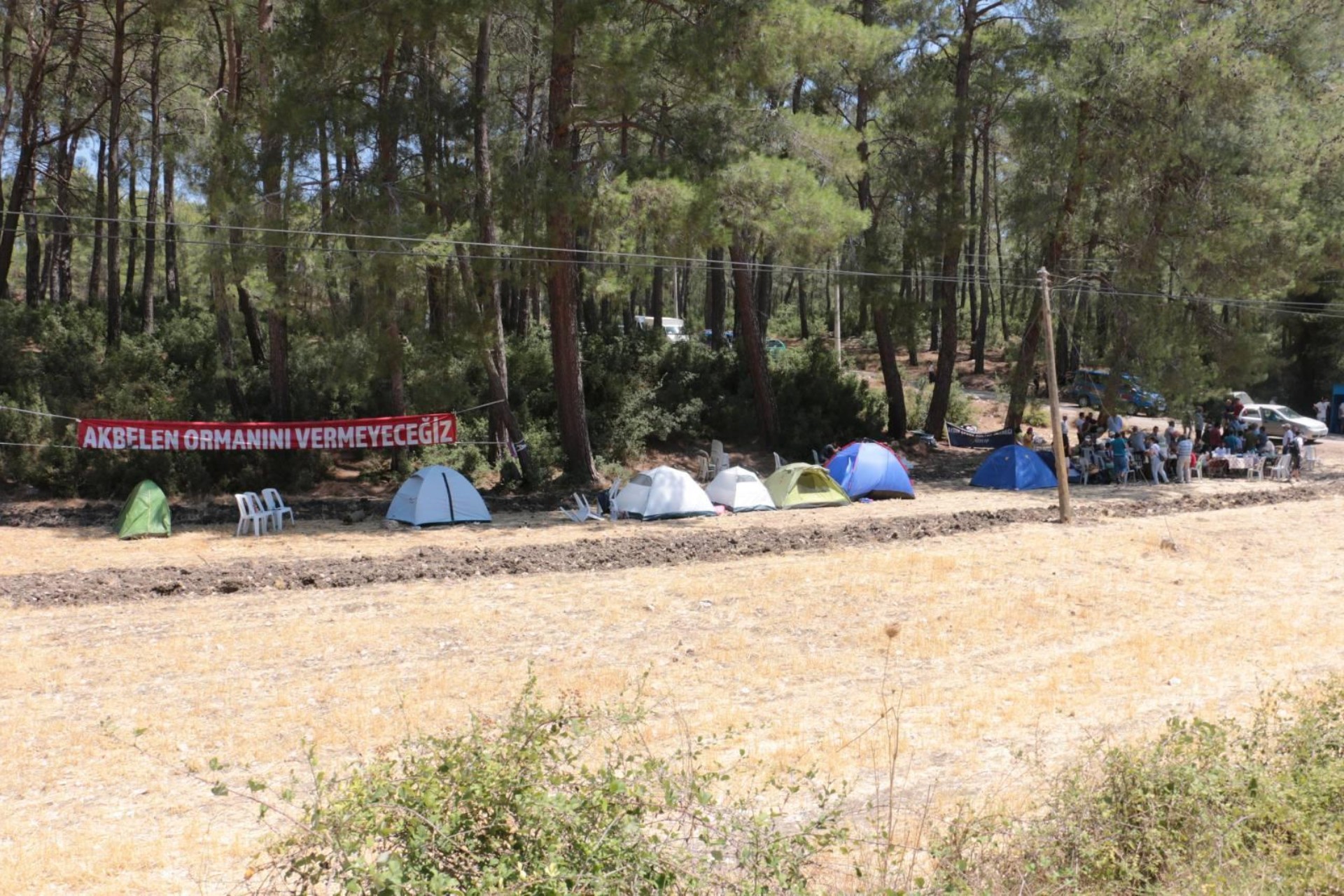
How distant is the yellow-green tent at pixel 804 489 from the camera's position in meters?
19.5

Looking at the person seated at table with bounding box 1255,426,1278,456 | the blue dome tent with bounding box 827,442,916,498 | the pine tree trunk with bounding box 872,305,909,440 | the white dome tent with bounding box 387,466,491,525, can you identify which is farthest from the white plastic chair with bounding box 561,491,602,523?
the person seated at table with bounding box 1255,426,1278,456

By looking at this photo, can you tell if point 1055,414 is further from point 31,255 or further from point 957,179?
point 31,255

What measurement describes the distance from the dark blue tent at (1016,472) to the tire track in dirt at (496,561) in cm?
292

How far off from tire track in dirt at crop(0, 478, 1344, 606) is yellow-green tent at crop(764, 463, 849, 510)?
1.09 metres

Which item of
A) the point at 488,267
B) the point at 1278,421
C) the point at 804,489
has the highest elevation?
the point at 488,267

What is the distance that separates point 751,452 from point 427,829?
72.2 feet

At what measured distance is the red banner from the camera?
17.6m

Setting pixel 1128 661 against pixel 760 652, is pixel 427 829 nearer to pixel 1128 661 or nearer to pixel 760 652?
pixel 760 652

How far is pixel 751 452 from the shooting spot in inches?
1029

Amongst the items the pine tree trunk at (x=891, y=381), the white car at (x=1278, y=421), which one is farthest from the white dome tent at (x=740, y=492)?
the white car at (x=1278, y=421)

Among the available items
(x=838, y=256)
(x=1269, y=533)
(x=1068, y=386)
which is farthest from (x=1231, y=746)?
(x=1068, y=386)

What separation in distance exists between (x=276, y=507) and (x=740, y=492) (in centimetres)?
804

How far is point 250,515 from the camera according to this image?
16.9 m

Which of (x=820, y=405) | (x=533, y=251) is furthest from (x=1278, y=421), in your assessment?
(x=533, y=251)
